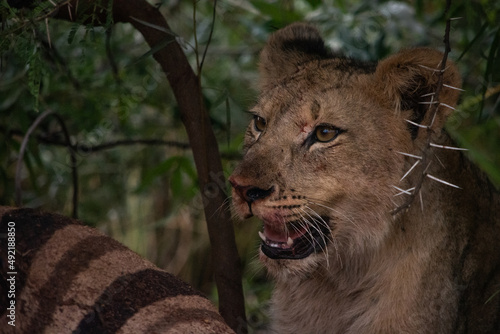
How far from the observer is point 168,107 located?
5.70 m

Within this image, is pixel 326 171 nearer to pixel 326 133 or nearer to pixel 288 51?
pixel 326 133

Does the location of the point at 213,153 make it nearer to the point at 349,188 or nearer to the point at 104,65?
the point at 349,188

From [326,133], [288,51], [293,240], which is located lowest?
[293,240]

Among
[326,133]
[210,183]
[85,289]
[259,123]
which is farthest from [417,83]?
[85,289]

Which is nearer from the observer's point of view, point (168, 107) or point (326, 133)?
point (326, 133)

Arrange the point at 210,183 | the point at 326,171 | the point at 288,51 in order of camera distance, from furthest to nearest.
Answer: the point at 288,51
the point at 210,183
the point at 326,171

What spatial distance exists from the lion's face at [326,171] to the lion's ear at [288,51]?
44 centimetres

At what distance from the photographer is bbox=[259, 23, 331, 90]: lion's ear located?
3.35m

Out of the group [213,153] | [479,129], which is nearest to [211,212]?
[213,153]

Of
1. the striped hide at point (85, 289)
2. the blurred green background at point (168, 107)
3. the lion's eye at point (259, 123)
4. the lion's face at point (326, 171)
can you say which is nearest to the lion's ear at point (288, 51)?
the blurred green background at point (168, 107)

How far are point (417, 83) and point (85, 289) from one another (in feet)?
4.64

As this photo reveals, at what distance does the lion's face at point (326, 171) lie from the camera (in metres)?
A: 2.63

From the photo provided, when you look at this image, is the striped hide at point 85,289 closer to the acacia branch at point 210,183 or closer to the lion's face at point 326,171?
the lion's face at point 326,171

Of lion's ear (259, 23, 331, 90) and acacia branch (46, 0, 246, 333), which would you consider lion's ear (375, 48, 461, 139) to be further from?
acacia branch (46, 0, 246, 333)
